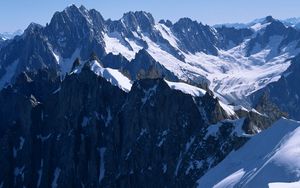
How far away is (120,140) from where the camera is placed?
16588 centimetres

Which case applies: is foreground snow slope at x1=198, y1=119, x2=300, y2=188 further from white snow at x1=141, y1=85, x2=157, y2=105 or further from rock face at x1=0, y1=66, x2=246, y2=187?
white snow at x1=141, y1=85, x2=157, y2=105

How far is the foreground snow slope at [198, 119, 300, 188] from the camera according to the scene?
3223 inches

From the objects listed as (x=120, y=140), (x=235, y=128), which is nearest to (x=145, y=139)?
(x=120, y=140)

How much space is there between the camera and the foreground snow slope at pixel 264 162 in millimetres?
81875

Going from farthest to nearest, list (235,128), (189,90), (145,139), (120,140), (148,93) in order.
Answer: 1. (120,140)
2. (148,93)
3. (145,139)
4. (189,90)
5. (235,128)

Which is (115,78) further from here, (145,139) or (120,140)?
(145,139)

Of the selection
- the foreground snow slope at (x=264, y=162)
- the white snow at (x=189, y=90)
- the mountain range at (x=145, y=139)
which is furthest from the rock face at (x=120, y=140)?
the foreground snow slope at (x=264, y=162)

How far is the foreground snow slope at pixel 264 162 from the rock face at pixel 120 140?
8926mm

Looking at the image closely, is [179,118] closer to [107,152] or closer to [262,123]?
[262,123]

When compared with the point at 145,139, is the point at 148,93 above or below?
above

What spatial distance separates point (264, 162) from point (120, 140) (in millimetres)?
78242

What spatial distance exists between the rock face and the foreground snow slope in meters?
8.93

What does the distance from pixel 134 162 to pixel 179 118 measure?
731 inches

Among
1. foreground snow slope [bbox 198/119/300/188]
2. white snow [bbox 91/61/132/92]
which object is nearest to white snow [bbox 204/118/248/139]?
foreground snow slope [bbox 198/119/300/188]
